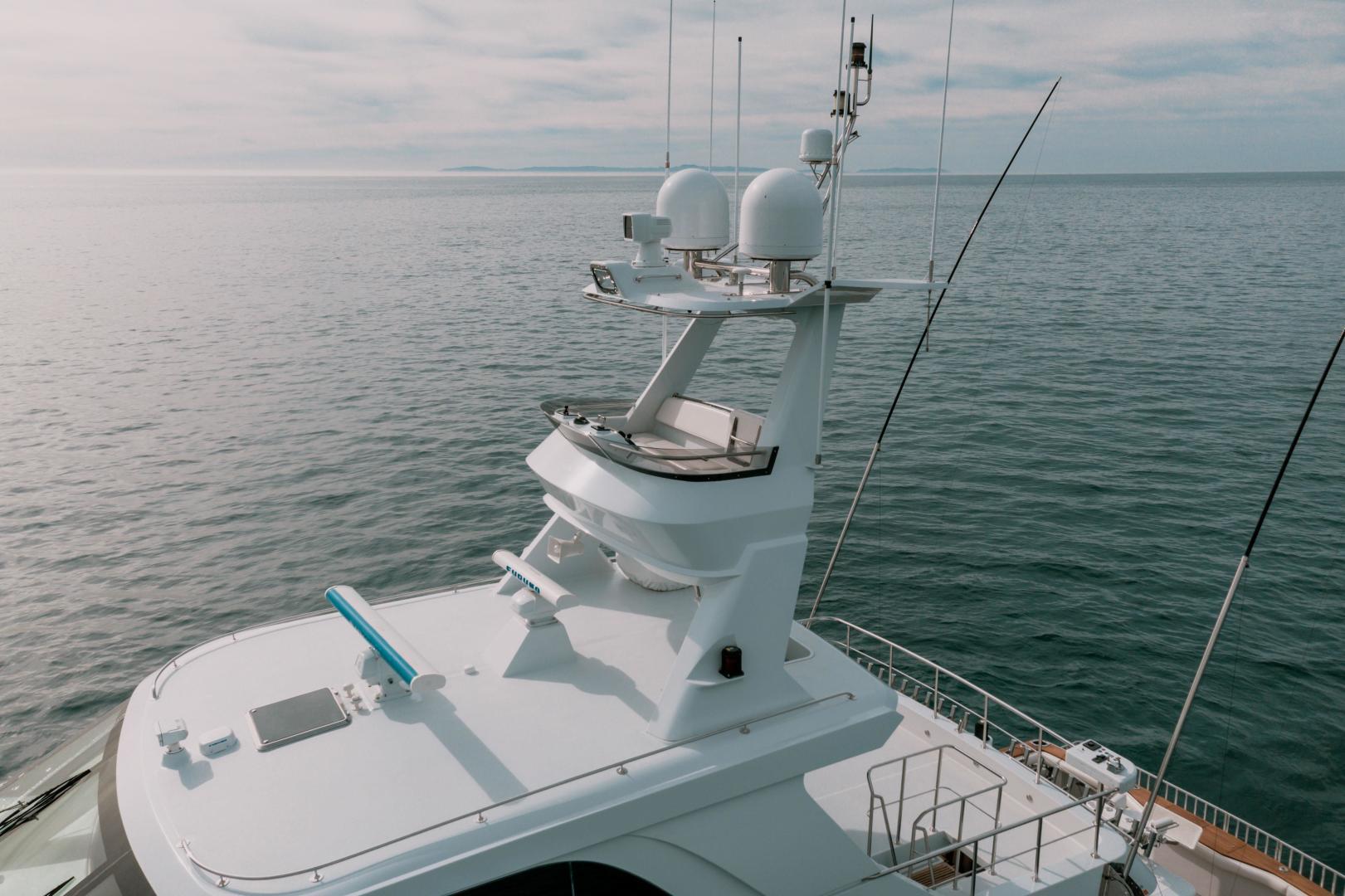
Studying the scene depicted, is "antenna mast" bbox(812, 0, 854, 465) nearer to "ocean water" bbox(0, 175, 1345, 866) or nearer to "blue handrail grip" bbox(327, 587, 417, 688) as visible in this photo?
"blue handrail grip" bbox(327, 587, 417, 688)

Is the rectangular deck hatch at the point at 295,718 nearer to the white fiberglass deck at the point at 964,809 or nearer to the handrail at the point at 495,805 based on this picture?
the handrail at the point at 495,805

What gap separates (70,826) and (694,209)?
7.40 metres

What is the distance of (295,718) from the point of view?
7.62 metres

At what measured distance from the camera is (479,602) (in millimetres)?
10000

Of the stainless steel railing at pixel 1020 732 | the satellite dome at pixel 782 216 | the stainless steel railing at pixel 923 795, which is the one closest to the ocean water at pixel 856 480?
the stainless steel railing at pixel 1020 732

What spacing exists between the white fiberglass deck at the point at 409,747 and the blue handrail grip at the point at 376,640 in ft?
1.75

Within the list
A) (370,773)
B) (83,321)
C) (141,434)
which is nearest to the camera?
(370,773)

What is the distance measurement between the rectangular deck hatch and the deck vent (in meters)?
3.18

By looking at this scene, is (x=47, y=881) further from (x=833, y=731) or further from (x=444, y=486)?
(x=444, y=486)

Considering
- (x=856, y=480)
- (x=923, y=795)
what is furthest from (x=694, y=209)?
(x=856, y=480)

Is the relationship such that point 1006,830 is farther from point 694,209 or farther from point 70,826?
point 70,826

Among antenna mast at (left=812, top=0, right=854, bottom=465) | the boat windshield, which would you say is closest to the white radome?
antenna mast at (left=812, top=0, right=854, bottom=465)

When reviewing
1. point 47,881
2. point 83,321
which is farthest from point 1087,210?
point 47,881

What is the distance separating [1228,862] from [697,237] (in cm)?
954
